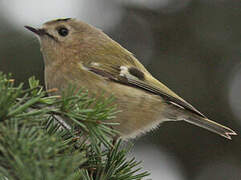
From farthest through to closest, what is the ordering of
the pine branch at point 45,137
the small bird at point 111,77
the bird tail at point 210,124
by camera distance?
1. the bird tail at point 210,124
2. the small bird at point 111,77
3. the pine branch at point 45,137

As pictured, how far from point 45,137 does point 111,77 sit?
→ 1248mm

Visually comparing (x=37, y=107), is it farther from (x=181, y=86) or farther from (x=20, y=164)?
(x=181, y=86)

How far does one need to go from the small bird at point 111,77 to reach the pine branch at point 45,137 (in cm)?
58

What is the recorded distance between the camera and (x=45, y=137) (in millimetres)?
1093

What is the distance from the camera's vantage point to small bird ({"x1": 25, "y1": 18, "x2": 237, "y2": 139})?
7.15 feet

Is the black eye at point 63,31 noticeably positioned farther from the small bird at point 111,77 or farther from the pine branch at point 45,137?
the pine branch at point 45,137

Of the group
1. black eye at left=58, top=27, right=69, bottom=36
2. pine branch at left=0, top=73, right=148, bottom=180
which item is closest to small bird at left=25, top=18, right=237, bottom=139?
black eye at left=58, top=27, right=69, bottom=36

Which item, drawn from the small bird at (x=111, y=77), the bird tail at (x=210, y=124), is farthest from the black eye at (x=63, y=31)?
the bird tail at (x=210, y=124)

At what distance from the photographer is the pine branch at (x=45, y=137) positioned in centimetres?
100

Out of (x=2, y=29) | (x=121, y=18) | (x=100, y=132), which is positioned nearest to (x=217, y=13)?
(x=121, y=18)

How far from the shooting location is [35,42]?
113 inches

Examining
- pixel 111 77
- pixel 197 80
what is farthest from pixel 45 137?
pixel 197 80

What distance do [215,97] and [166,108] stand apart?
74cm

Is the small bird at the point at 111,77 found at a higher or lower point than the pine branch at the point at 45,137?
higher
